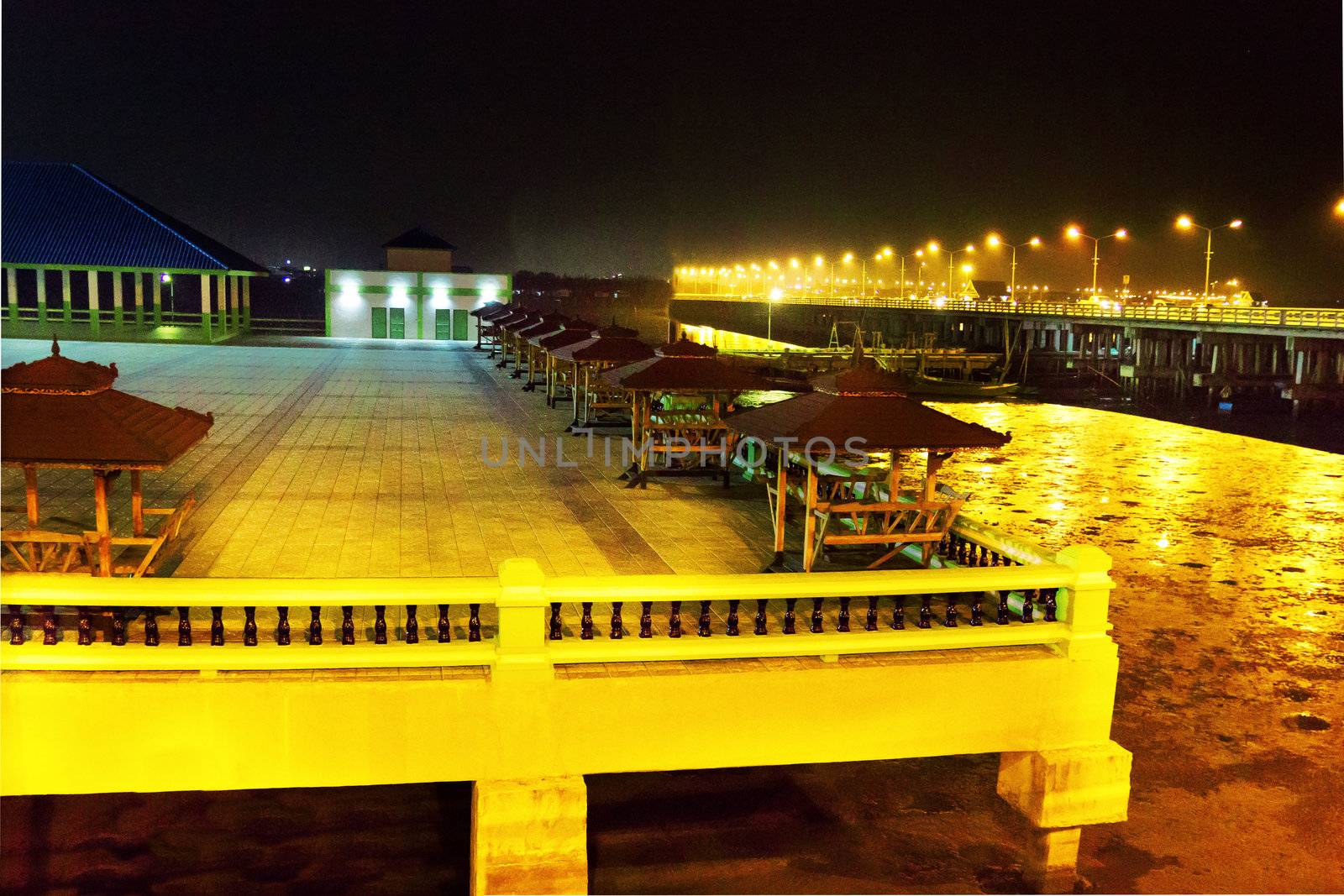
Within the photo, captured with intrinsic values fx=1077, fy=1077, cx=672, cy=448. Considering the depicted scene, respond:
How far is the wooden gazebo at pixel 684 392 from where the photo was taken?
1307 centimetres

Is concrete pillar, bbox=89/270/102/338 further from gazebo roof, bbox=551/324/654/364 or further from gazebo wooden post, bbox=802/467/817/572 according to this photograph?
gazebo wooden post, bbox=802/467/817/572

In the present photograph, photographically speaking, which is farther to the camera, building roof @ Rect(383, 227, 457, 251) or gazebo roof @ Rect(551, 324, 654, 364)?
building roof @ Rect(383, 227, 457, 251)

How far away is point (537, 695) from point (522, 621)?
43 centimetres

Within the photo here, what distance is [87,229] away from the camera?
128ft

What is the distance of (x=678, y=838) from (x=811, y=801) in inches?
45.6

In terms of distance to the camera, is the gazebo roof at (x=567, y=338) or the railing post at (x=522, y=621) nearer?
the railing post at (x=522, y=621)

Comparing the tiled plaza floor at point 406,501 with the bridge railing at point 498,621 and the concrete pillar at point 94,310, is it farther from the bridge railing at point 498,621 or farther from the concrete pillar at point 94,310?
the concrete pillar at point 94,310

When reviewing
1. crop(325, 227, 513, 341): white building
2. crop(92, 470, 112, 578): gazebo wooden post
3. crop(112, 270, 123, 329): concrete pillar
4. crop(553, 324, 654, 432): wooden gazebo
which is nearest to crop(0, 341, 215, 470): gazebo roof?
crop(92, 470, 112, 578): gazebo wooden post

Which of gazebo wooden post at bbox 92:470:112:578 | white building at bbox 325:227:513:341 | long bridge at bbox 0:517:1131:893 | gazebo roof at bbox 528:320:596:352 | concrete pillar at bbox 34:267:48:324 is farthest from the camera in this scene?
white building at bbox 325:227:513:341

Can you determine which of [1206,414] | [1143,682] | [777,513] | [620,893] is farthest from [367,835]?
[1206,414]

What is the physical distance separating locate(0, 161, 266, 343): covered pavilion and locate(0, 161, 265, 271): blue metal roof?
3 cm

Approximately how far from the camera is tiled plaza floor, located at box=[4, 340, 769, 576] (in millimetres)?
9234

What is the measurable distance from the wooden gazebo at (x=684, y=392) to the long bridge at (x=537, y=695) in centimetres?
583

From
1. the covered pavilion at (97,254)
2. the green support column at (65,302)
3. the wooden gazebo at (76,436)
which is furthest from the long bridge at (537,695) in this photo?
the green support column at (65,302)
